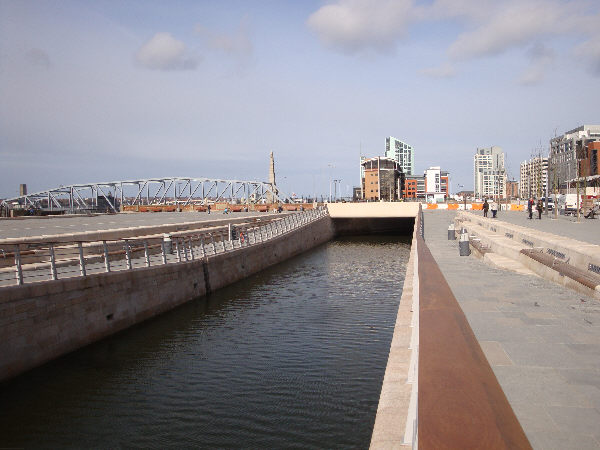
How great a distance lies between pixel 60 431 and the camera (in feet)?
34.8

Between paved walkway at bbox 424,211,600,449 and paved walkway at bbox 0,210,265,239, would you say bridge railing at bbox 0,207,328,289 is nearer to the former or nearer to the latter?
paved walkway at bbox 0,210,265,239

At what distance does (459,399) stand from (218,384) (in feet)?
36.5

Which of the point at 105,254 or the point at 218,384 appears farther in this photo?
the point at 105,254

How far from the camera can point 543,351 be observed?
21.6ft

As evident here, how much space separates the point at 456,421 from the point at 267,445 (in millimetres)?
8005

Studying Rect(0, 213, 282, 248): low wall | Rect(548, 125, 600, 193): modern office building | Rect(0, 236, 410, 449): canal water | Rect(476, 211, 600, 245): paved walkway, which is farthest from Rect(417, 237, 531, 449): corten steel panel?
Rect(548, 125, 600, 193): modern office building

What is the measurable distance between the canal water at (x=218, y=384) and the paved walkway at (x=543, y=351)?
3346 millimetres

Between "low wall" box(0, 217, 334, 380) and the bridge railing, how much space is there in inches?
19.1

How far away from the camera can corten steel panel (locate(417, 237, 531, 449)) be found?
214 cm

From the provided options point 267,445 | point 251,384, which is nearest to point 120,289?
point 251,384

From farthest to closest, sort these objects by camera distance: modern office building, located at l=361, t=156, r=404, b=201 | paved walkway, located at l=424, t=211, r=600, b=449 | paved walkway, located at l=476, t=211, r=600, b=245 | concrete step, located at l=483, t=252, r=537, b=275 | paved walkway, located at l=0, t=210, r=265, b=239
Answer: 1. modern office building, located at l=361, t=156, r=404, b=201
2. paved walkway, located at l=0, t=210, r=265, b=239
3. paved walkway, located at l=476, t=211, r=600, b=245
4. concrete step, located at l=483, t=252, r=537, b=275
5. paved walkway, located at l=424, t=211, r=600, b=449

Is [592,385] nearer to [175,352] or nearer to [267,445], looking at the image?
[267,445]

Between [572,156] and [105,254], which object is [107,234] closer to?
[105,254]

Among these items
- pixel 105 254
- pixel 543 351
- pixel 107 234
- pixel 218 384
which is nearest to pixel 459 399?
pixel 543 351
